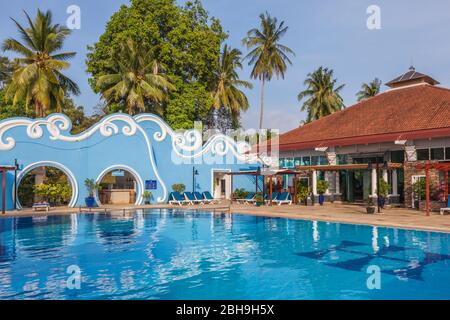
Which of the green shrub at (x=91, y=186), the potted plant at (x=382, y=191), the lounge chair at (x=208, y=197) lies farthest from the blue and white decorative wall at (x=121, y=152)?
the potted plant at (x=382, y=191)

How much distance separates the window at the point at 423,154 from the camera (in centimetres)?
2238

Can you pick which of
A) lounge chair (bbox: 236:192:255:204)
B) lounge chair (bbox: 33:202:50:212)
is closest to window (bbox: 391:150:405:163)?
lounge chair (bbox: 236:192:255:204)

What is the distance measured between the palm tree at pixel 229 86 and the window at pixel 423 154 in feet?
74.2

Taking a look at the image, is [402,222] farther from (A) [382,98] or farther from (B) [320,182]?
(A) [382,98]

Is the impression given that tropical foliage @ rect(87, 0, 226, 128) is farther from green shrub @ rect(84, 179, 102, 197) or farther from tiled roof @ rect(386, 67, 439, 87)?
tiled roof @ rect(386, 67, 439, 87)

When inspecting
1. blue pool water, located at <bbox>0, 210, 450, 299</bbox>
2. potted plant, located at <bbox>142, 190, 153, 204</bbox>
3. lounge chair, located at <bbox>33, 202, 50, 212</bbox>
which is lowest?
blue pool water, located at <bbox>0, 210, 450, 299</bbox>

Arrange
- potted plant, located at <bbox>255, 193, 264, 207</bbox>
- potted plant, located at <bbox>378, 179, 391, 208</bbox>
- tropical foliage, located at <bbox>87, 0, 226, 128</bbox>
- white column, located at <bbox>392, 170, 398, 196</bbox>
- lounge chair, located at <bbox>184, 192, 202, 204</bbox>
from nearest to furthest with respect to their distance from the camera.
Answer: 1. potted plant, located at <bbox>378, 179, 391, 208</bbox>
2. white column, located at <bbox>392, 170, 398, 196</bbox>
3. potted plant, located at <bbox>255, 193, 264, 207</bbox>
4. lounge chair, located at <bbox>184, 192, 202, 204</bbox>
5. tropical foliage, located at <bbox>87, 0, 226, 128</bbox>

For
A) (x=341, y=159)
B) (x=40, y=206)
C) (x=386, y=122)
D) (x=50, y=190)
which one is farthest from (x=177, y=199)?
(x=386, y=122)

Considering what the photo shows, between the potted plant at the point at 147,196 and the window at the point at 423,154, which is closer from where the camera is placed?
the window at the point at 423,154

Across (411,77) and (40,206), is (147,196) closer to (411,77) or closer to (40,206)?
(40,206)

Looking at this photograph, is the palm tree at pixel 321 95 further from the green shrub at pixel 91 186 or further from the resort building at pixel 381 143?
the green shrub at pixel 91 186

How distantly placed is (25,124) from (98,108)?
1273 inches

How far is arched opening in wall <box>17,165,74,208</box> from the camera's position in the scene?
953 inches

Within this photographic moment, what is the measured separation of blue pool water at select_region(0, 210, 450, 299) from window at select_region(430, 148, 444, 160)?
930cm
